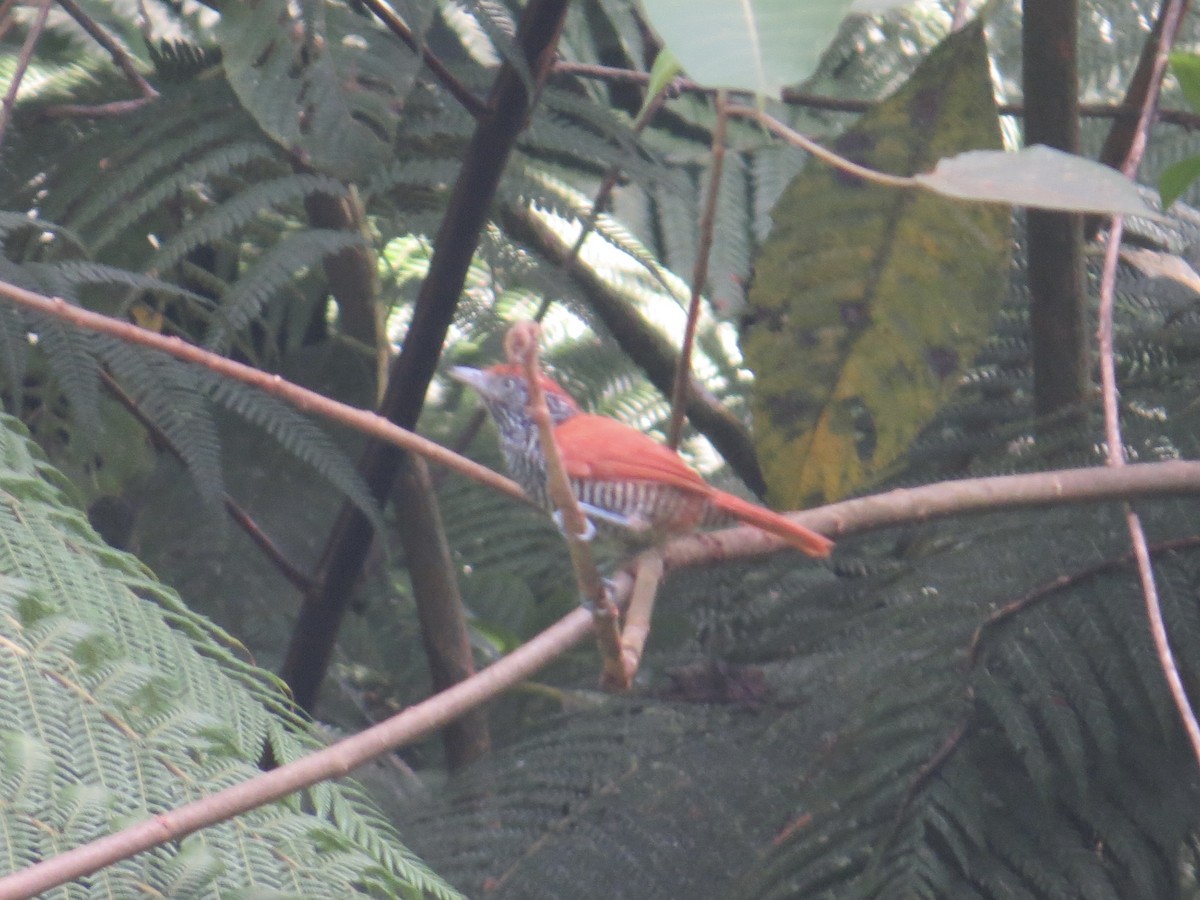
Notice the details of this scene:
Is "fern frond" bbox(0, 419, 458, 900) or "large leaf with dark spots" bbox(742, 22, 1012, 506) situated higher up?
"large leaf with dark spots" bbox(742, 22, 1012, 506)

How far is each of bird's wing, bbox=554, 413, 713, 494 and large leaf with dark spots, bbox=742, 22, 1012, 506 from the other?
139 millimetres

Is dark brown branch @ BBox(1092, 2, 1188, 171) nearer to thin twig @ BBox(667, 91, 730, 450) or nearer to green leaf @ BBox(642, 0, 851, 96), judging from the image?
thin twig @ BBox(667, 91, 730, 450)

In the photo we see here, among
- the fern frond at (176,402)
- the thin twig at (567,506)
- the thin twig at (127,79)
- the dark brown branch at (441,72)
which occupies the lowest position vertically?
the fern frond at (176,402)

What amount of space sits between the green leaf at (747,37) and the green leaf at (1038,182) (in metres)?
0.16

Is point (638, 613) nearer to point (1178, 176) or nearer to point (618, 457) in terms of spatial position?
point (618, 457)

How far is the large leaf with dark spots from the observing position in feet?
6.22

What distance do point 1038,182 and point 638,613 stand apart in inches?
28.2

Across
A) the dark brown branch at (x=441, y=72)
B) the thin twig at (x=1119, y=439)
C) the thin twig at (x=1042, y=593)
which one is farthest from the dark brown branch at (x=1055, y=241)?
the dark brown branch at (x=441, y=72)

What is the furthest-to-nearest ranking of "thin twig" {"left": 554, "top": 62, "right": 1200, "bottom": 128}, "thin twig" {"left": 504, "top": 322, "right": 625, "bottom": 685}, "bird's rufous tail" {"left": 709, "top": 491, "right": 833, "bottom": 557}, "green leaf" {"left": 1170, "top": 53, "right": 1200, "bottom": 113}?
1. "thin twig" {"left": 554, "top": 62, "right": 1200, "bottom": 128}
2. "bird's rufous tail" {"left": 709, "top": 491, "right": 833, "bottom": 557}
3. "green leaf" {"left": 1170, "top": 53, "right": 1200, "bottom": 113}
4. "thin twig" {"left": 504, "top": 322, "right": 625, "bottom": 685}

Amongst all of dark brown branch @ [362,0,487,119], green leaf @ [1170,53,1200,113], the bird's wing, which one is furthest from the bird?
green leaf @ [1170,53,1200,113]

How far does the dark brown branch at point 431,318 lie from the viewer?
91.1 inches

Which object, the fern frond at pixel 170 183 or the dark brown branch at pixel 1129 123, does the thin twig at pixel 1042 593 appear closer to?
the dark brown branch at pixel 1129 123

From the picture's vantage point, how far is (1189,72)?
4.42 ft

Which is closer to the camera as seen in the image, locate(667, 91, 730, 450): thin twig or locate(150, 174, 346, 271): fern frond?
locate(667, 91, 730, 450): thin twig
